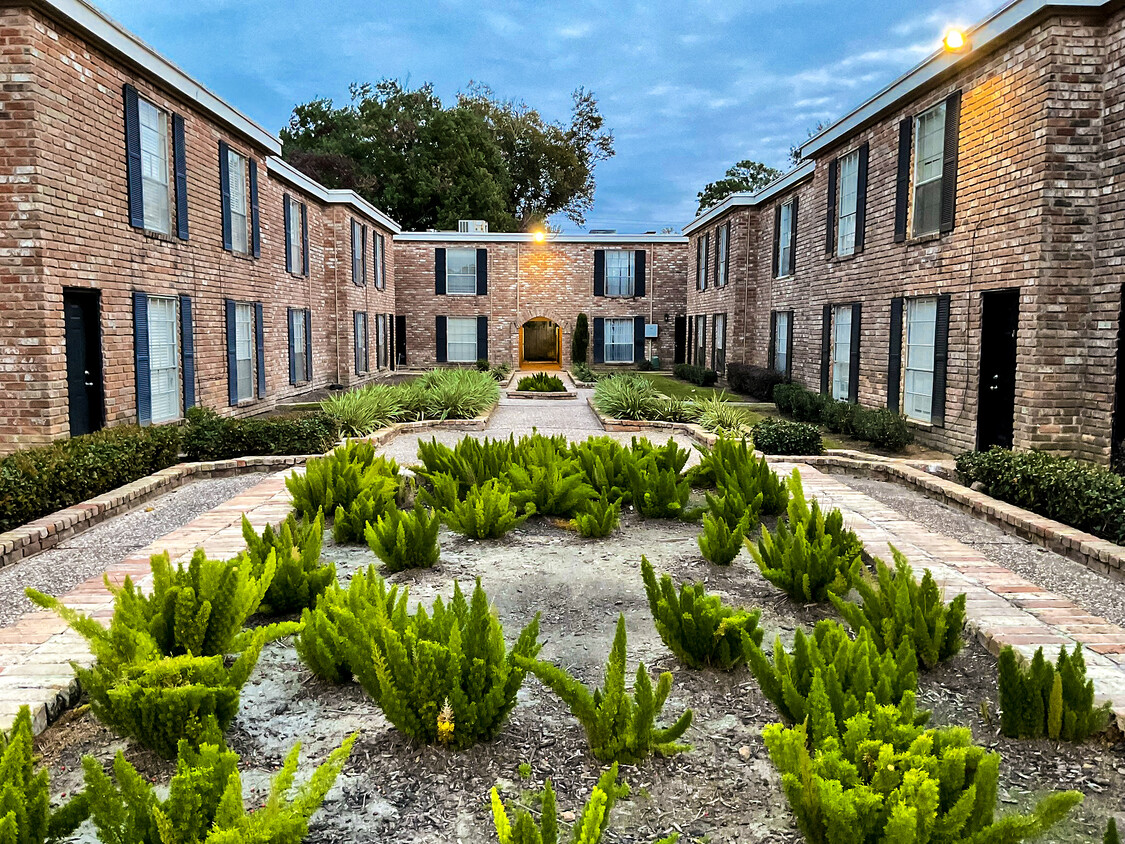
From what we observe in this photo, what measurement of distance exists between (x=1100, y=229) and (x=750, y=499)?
594 cm

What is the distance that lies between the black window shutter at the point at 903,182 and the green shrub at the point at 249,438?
9041 millimetres

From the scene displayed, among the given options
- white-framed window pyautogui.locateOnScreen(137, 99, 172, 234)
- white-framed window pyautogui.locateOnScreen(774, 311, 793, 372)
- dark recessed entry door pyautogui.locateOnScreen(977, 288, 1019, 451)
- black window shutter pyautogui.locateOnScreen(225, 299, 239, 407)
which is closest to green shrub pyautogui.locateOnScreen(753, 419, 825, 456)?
dark recessed entry door pyautogui.locateOnScreen(977, 288, 1019, 451)

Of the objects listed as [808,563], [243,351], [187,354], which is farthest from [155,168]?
[808,563]

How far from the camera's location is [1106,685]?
3613mm

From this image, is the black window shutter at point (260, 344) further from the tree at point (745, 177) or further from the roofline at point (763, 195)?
the tree at point (745, 177)

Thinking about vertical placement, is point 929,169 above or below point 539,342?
above

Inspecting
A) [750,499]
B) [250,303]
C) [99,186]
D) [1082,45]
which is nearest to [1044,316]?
[1082,45]

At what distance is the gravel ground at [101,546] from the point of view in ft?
18.2

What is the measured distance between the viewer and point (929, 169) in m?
12.4

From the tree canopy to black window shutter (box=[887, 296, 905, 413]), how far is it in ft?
101

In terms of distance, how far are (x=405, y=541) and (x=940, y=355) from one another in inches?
354

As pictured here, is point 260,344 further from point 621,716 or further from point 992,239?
point 621,716

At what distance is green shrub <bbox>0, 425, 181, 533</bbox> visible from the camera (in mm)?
6867

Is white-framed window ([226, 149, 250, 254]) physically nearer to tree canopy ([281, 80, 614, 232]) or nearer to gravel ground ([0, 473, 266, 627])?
gravel ground ([0, 473, 266, 627])
